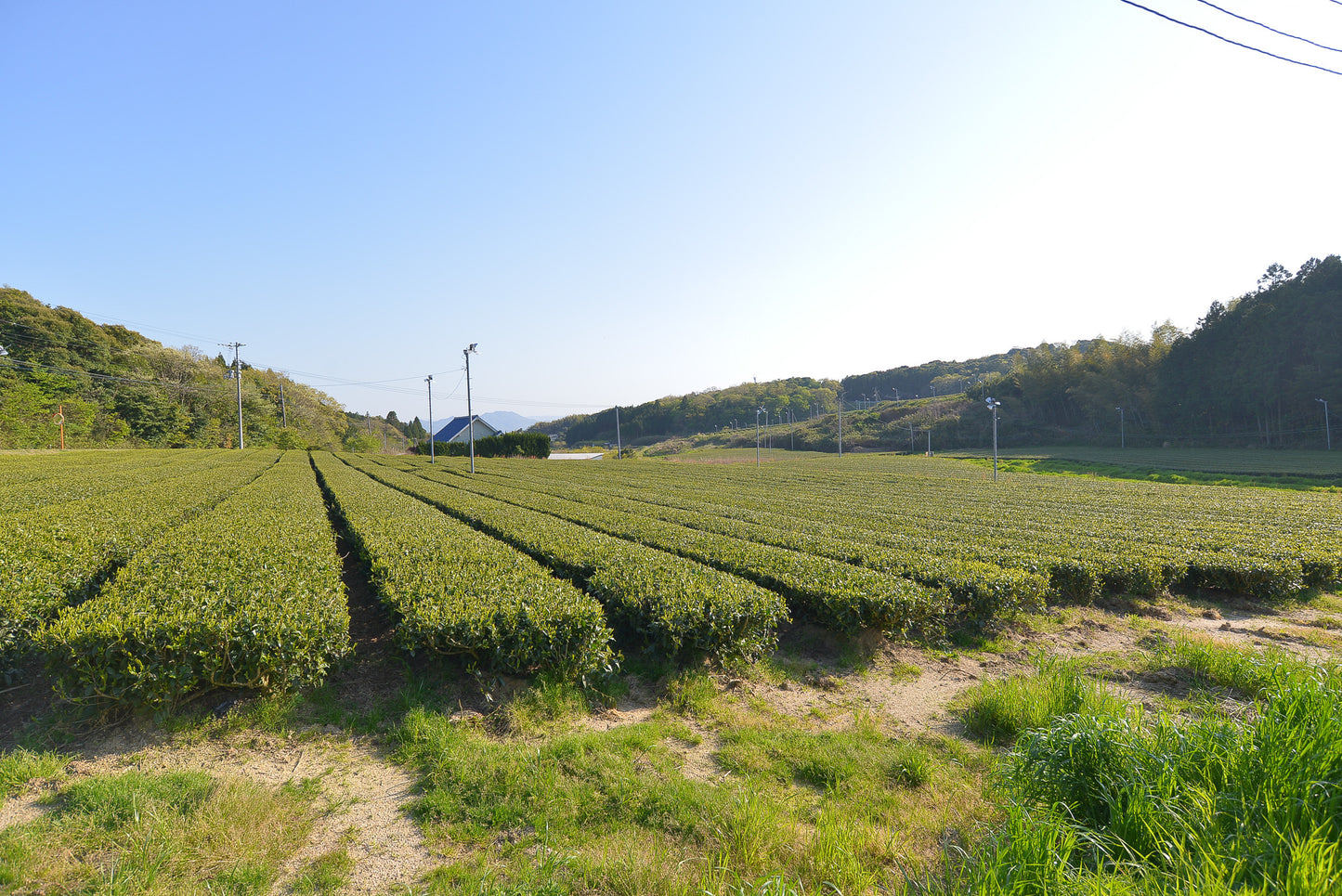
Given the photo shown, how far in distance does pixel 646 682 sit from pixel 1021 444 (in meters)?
87.2

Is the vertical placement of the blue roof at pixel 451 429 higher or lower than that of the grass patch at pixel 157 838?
higher

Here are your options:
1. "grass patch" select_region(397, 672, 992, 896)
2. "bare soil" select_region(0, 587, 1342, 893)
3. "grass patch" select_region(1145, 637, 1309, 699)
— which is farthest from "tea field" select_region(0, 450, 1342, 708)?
"grass patch" select_region(1145, 637, 1309, 699)

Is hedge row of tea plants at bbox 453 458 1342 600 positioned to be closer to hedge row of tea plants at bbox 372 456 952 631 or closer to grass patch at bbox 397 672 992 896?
hedge row of tea plants at bbox 372 456 952 631

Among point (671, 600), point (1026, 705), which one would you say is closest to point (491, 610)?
point (671, 600)

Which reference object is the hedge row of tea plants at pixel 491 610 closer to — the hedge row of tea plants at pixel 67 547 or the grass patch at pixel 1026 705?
the hedge row of tea plants at pixel 67 547

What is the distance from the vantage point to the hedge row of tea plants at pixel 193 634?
4531mm

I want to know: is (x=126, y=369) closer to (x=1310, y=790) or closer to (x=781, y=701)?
(x=781, y=701)

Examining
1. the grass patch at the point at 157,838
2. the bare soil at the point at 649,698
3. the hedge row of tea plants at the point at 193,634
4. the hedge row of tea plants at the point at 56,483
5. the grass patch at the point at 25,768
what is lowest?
the bare soil at the point at 649,698

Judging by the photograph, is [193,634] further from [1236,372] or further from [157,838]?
[1236,372]

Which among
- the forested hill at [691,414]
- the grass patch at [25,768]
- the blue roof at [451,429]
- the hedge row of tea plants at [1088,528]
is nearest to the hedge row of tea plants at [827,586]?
the hedge row of tea plants at [1088,528]

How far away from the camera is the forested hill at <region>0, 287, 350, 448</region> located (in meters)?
43.2

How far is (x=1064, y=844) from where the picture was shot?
2.62 metres

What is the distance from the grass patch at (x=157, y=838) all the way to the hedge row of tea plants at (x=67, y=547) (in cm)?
251

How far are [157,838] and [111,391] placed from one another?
66.7 meters
